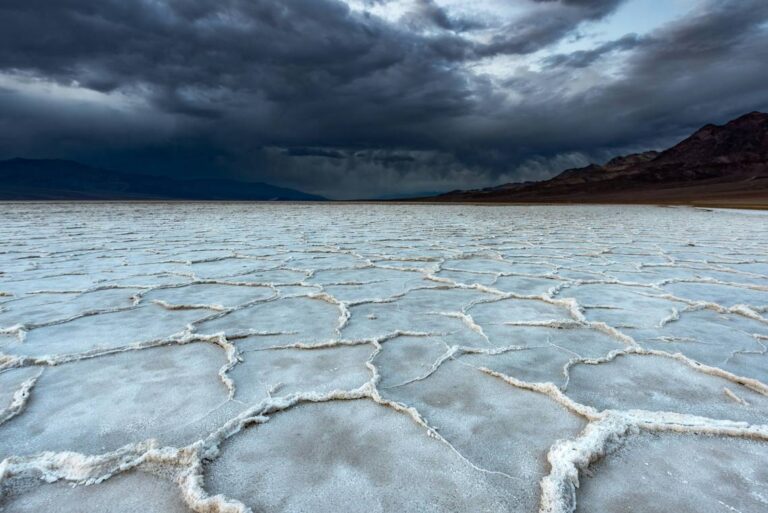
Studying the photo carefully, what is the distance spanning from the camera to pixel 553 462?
1010 millimetres

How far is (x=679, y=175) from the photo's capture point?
59875mm

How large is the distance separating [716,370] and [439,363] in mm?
965

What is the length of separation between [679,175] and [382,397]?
71.9m

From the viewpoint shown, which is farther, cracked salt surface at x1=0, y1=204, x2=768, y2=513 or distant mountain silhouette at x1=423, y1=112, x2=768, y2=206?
distant mountain silhouette at x1=423, y1=112, x2=768, y2=206

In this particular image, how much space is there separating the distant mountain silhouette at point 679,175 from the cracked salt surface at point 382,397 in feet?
157

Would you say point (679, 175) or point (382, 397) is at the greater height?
point (382, 397)

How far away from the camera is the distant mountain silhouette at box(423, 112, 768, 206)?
52156 mm

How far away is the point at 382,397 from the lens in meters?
1.35

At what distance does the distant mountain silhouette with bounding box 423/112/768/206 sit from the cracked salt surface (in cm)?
4788

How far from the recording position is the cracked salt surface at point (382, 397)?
3.11 ft

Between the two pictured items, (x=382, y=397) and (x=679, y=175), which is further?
(x=679, y=175)

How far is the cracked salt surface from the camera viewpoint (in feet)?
3.11

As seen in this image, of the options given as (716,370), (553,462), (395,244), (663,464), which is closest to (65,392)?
(553,462)

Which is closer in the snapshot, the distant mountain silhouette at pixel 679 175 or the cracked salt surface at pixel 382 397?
the cracked salt surface at pixel 382 397
